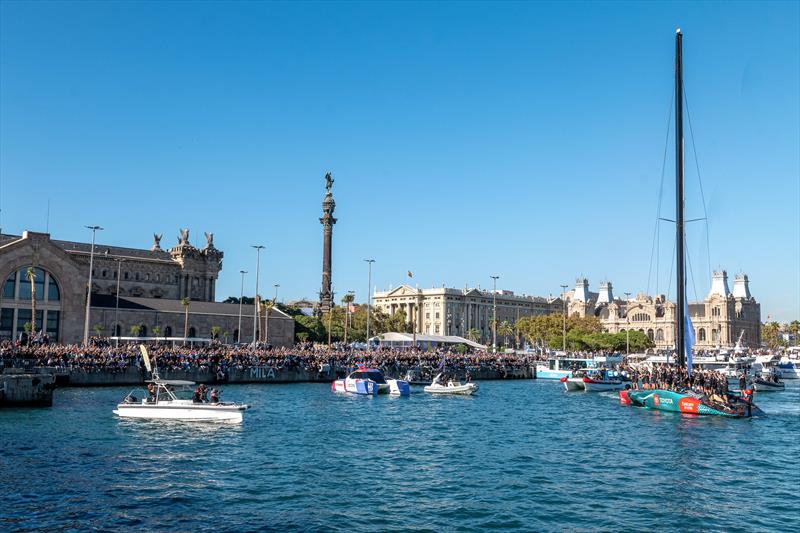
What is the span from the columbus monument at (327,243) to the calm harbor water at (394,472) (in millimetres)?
82030

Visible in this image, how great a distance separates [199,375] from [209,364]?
1.69m

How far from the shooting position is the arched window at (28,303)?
8625 cm

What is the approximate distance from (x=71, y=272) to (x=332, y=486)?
71.6 meters

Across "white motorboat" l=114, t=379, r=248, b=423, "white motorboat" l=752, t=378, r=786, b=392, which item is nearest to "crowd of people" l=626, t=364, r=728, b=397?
"white motorboat" l=114, t=379, r=248, b=423

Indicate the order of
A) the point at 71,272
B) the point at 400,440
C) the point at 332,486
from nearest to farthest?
the point at 332,486 < the point at 400,440 < the point at 71,272

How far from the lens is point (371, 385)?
6322cm

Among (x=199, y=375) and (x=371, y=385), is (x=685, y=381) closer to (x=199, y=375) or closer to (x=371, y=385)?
(x=371, y=385)

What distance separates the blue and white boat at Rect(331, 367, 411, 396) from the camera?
63.2 metres

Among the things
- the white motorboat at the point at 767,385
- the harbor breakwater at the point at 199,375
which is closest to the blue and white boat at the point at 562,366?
the white motorboat at the point at 767,385

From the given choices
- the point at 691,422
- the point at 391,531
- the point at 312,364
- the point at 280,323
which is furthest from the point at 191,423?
the point at 280,323

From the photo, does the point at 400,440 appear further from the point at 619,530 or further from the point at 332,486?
the point at 619,530

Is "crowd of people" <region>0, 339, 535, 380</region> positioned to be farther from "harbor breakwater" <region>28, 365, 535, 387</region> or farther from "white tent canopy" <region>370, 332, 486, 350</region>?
"white tent canopy" <region>370, 332, 486, 350</region>

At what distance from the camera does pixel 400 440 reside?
3809cm

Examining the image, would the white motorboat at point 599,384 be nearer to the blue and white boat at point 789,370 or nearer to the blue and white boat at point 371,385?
the blue and white boat at point 371,385
